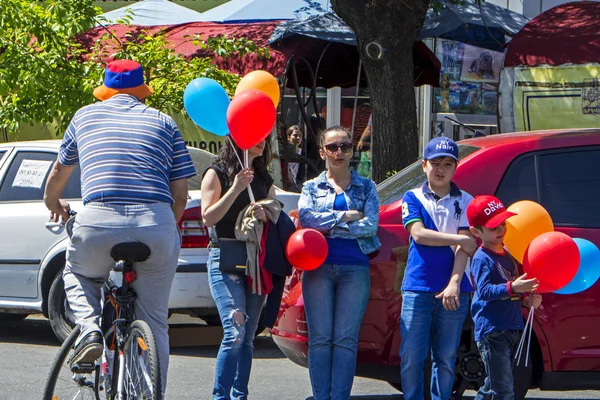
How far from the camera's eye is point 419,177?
6699 mm

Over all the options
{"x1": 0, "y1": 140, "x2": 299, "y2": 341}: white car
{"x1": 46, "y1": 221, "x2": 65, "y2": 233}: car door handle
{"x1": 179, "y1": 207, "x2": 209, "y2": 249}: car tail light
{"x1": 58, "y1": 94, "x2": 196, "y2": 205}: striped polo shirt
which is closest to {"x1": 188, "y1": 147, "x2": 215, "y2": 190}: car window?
{"x1": 0, "y1": 140, "x2": 299, "y2": 341}: white car

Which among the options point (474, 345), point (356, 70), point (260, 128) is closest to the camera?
point (260, 128)

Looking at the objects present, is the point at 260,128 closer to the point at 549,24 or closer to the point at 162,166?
the point at 162,166

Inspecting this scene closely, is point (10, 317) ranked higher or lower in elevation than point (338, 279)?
lower

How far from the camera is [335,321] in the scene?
5.94 meters

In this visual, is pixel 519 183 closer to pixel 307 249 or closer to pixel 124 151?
pixel 307 249

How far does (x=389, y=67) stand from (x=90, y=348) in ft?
22.1

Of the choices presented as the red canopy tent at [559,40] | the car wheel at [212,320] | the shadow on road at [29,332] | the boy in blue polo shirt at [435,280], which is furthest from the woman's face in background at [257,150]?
the red canopy tent at [559,40]

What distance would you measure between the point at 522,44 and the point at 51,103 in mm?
5252

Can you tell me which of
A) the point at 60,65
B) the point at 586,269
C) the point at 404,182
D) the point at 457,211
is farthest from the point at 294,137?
the point at 586,269

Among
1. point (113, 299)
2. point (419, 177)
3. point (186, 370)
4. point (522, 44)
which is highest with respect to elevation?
point (522, 44)

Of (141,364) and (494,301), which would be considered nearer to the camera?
(141,364)

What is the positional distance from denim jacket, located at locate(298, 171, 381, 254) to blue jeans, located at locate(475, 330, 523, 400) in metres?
0.84

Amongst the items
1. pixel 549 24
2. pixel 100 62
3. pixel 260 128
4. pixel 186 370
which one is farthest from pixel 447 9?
pixel 260 128
